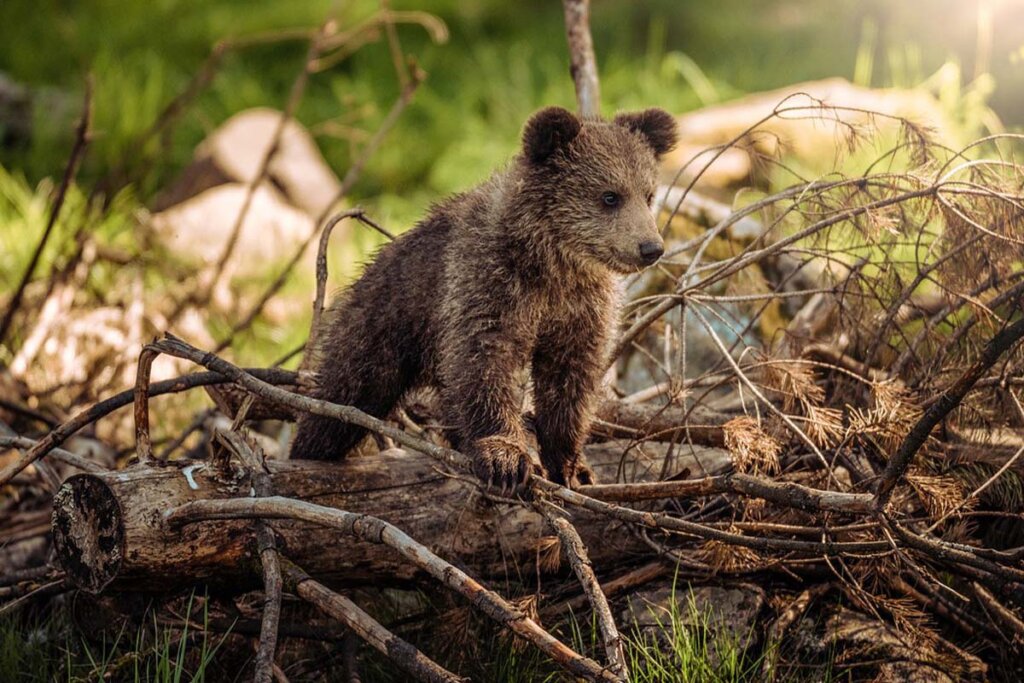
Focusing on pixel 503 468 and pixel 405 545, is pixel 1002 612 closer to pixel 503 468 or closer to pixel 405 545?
pixel 503 468

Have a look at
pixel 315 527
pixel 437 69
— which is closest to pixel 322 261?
pixel 315 527

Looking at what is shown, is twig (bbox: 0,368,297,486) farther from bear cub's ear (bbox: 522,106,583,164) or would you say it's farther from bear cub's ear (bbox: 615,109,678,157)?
bear cub's ear (bbox: 615,109,678,157)

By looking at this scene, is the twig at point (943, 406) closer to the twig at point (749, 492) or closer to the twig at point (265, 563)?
the twig at point (749, 492)

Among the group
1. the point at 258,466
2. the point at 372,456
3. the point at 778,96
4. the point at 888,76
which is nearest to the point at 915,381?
the point at 372,456

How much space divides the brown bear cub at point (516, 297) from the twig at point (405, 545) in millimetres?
513

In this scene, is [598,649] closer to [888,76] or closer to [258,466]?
[258,466]

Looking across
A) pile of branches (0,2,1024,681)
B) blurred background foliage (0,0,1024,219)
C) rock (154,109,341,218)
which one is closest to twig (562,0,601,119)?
pile of branches (0,2,1024,681)

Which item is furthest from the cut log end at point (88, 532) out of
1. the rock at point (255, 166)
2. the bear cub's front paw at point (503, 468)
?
the rock at point (255, 166)

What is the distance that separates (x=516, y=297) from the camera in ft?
12.0

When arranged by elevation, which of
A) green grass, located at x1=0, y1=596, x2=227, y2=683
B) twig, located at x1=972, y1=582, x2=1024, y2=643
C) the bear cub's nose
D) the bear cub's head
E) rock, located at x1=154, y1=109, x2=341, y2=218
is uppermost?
rock, located at x1=154, y1=109, x2=341, y2=218

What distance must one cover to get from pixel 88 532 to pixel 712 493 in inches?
69.2

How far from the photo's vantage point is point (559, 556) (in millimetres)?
3578

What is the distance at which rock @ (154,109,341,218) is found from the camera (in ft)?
30.1

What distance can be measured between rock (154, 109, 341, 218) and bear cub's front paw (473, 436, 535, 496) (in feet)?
20.3
